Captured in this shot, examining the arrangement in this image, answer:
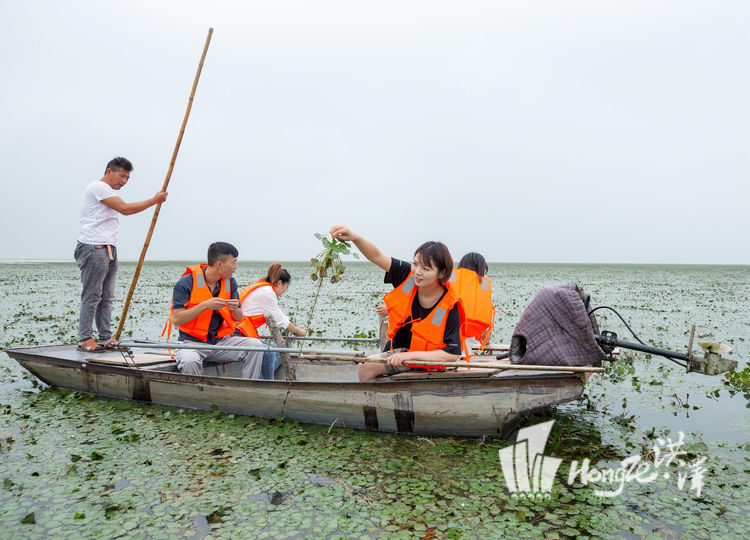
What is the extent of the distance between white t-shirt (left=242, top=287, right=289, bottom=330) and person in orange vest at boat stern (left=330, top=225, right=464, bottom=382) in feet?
6.12

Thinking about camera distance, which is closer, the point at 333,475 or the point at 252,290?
the point at 333,475

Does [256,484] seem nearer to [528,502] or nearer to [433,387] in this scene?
[433,387]

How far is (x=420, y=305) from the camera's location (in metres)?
4.90

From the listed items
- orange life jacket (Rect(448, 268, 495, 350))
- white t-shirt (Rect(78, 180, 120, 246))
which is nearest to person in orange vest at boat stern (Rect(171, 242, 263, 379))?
white t-shirt (Rect(78, 180, 120, 246))

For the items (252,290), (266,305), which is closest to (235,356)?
(266,305)

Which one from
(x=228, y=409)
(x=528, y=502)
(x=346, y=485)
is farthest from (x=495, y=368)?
(x=228, y=409)

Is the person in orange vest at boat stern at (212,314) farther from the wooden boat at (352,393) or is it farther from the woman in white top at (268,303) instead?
the wooden boat at (352,393)

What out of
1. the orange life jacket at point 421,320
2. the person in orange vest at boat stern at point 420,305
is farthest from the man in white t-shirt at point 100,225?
the orange life jacket at point 421,320

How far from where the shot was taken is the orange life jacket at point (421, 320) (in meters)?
4.79

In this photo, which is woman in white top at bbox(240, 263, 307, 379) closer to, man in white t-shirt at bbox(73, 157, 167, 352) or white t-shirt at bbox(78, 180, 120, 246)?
man in white t-shirt at bbox(73, 157, 167, 352)

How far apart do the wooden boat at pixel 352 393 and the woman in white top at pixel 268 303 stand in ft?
1.79

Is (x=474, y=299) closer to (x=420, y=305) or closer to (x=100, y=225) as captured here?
(x=420, y=305)

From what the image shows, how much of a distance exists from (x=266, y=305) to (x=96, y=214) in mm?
2563

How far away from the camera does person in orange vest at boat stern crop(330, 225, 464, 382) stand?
15.0 feet
